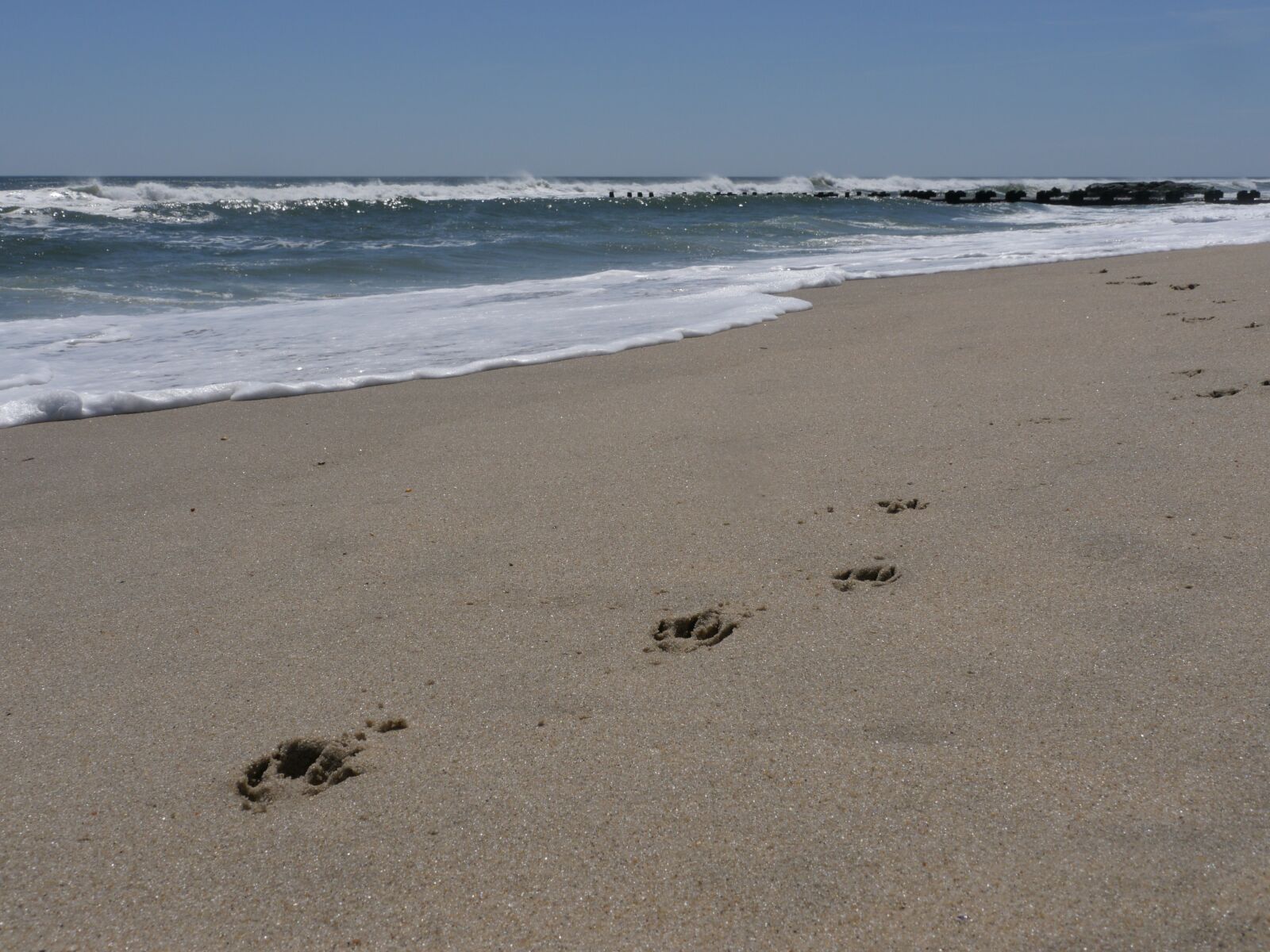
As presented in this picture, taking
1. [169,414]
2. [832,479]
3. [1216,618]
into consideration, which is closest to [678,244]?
[169,414]

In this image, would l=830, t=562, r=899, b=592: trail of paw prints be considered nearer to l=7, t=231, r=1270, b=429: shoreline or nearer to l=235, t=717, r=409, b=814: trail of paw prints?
l=235, t=717, r=409, b=814: trail of paw prints

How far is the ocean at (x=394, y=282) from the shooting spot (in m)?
4.95

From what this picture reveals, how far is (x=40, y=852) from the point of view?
149 cm

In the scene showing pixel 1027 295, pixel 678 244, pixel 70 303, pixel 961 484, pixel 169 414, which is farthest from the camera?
pixel 678 244

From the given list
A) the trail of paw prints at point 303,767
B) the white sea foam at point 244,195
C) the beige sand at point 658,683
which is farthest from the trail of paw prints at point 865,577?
the white sea foam at point 244,195

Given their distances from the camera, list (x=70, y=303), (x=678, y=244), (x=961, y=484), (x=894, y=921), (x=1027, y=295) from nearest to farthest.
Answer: (x=894, y=921) < (x=961, y=484) < (x=1027, y=295) < (x=70, y=303) < (x=678, y=244)

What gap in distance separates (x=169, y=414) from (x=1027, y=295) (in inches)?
192

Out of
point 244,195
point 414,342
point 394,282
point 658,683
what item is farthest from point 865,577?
point 244,195

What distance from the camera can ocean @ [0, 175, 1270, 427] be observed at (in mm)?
4949

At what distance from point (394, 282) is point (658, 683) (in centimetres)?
823

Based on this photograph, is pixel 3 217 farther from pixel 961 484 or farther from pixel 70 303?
pixel 961 484

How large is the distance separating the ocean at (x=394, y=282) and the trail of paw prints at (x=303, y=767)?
2.93 m

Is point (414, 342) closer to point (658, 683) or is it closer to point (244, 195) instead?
point (658, 683)

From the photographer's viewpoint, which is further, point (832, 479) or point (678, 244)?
point (678, 244)
